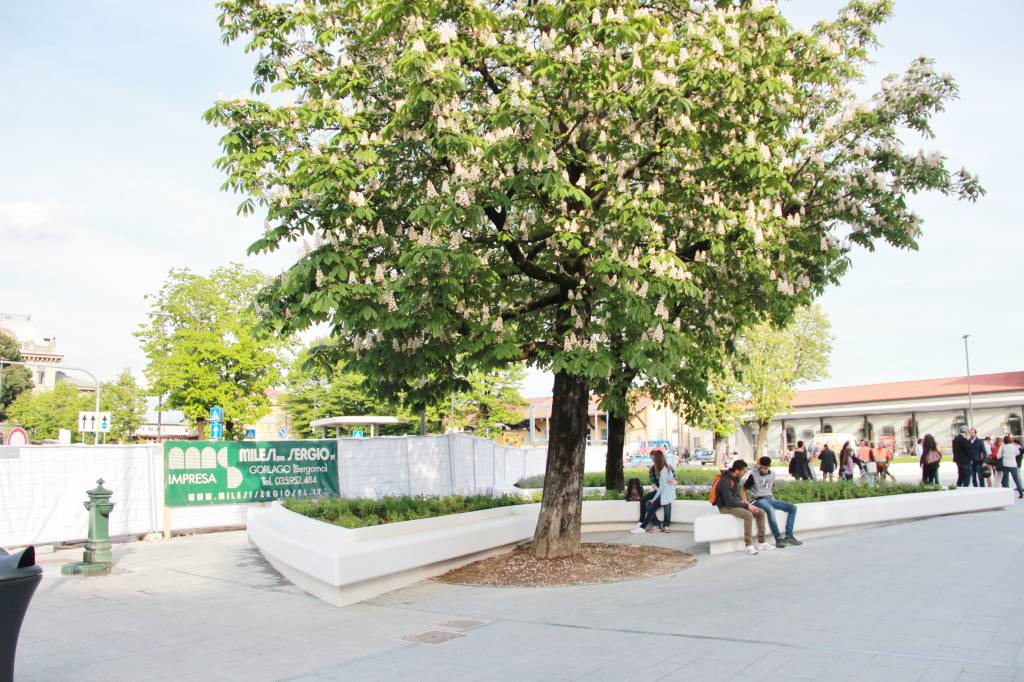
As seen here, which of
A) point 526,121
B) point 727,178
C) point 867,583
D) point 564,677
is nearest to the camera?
point 564,677

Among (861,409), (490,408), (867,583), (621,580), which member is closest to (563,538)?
(621,580)

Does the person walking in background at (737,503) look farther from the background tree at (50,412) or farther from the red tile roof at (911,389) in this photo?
the background tree at (50,412)

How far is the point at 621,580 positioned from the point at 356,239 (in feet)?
18.6

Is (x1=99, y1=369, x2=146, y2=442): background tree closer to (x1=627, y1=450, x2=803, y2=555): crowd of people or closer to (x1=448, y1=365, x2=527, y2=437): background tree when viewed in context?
Answer: (x1=448, y1=365, x2=527, y2=437): background tree

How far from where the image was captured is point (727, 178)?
1045cm

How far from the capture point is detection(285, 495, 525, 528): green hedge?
41.3ft

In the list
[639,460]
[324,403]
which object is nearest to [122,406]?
[324,403]

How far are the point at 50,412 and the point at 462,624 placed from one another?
81.6m

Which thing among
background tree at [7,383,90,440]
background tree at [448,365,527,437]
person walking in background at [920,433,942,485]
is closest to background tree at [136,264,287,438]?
background tree at [448,365,527,437]

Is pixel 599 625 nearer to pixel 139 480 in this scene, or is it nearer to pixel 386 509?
pixel 386 509

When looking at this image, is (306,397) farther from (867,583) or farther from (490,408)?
(867,583)

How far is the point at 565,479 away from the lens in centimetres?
1239

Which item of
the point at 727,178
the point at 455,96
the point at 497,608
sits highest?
the point at 455,96

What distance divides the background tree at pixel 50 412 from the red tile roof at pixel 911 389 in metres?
67.5
